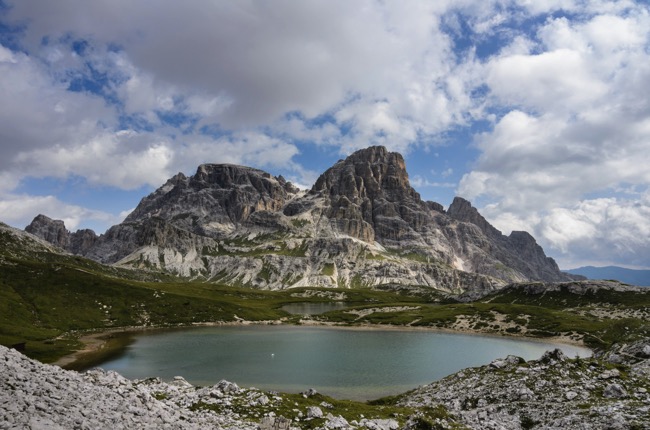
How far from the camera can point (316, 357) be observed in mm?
88875

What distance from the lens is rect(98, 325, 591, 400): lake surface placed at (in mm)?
65812

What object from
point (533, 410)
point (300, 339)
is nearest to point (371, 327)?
point (300, 339)

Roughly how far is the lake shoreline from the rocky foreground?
57.4 m

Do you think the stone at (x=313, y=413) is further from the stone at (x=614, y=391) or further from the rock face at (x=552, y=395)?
the stone at (x=614, y=391)

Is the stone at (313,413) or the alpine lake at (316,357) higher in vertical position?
the stone at (313,413)

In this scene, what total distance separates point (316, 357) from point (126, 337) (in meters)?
63.9

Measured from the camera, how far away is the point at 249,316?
17250cm

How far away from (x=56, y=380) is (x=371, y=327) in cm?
14725

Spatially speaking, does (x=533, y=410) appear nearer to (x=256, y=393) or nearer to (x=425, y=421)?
(x=425, y=421)

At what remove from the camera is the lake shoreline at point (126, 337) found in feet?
273

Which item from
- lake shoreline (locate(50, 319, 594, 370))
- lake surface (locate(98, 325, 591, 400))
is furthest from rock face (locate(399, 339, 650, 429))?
lake shoreline (locate(50, 319, 594, 370))

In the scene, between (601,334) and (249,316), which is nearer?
(601,334)

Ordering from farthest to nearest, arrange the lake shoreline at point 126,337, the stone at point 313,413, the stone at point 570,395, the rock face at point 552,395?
1. the lake shoreline at point 126,337
2. the stone at point 570,395
3. the stone at point 313,413
4. the rock face at point 552,395

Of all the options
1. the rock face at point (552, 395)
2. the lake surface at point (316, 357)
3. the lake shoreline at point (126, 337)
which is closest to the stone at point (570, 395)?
the rock face at point (552, 395)
